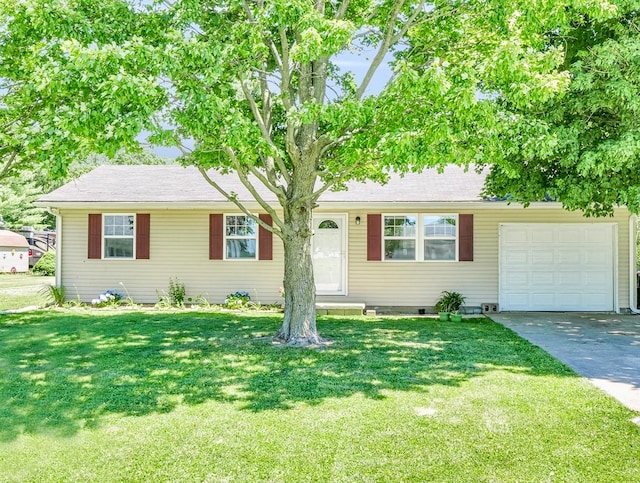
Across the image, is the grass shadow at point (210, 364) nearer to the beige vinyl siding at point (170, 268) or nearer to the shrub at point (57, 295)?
the shrub at point (57, 295)

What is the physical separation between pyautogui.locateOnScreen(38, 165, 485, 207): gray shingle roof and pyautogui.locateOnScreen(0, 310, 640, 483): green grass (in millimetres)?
4536

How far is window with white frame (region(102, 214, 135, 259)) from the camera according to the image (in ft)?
40.7

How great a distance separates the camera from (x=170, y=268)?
12266 mm

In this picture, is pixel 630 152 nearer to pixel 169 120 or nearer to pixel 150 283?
pixel 169 120

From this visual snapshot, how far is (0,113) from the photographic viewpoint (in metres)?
9.01

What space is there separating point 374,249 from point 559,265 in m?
4.38

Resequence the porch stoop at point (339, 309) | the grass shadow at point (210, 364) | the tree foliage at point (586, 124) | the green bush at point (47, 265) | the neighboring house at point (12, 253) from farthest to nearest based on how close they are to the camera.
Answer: the neighboring house at point (12, 253) < the green bush at point (47, 265) < the porch stoop at point (339, 309) < the tree foliage at point (586, 124) < the grass shadow at point (210, 364)

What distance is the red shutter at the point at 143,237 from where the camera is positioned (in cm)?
1223

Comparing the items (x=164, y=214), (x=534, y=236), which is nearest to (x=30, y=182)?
(x=164, y=214)

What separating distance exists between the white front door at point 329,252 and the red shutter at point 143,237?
4.09m

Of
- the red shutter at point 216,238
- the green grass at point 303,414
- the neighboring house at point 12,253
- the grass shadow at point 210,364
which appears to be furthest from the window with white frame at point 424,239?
the neighboring house at point 12,253

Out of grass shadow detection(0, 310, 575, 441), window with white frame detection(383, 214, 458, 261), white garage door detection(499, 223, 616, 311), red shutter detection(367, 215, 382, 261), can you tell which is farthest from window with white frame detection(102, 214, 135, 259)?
white garage door detection(499, 223, 616, 311)

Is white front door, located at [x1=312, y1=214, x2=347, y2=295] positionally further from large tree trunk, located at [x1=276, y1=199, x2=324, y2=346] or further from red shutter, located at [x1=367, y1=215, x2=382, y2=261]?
large tree trunk, located at [x1=276, y1=199, x2=324, y2=346]

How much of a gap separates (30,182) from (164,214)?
82.6ft
